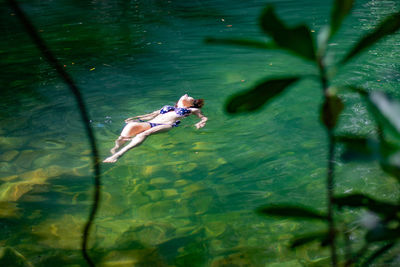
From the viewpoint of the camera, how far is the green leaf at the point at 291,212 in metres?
0.98

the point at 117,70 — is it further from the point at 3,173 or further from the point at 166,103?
the point at 3,173

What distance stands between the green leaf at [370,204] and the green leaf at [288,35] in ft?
1.34

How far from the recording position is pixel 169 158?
449 cm

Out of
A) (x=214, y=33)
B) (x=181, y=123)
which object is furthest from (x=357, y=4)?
(x=181, y=123)

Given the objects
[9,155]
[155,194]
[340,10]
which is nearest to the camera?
[340,10]

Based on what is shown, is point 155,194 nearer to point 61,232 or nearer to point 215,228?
point 215,228

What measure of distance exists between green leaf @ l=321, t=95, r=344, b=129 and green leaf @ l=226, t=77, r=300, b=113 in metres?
0.10

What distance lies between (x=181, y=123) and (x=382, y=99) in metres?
4.46

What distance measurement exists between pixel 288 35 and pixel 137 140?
12.6 feet

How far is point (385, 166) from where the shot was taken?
888 millimetres

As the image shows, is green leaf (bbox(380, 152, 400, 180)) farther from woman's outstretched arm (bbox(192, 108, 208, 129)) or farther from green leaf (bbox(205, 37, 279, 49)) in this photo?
woman's outstretched arm (bbox(192, 108, 208, 129))

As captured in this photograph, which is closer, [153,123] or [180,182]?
[180,182]

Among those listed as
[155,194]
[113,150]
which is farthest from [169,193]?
[113,150]

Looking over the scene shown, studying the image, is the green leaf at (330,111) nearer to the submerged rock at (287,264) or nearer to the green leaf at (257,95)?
the green leaf at (257,95)
